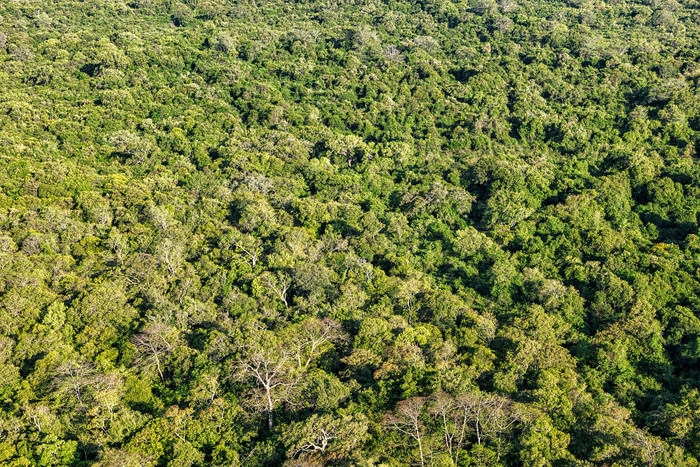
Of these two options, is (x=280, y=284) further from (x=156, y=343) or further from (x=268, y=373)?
(x=268, y=373)

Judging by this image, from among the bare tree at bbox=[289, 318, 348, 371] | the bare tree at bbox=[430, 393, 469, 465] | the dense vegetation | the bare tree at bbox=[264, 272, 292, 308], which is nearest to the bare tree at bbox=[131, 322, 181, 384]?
the dense vegetation

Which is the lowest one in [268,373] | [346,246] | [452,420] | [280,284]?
[280,284]

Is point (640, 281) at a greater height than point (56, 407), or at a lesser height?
greater

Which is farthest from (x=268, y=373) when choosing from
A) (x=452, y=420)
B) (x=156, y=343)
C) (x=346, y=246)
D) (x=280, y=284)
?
(x=346, y=246)

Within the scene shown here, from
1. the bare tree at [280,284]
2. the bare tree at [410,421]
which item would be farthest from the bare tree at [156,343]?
the bare tree at [410,421]

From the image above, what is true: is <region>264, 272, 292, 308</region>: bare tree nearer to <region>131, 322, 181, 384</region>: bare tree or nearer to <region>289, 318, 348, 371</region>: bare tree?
<region>289, 318, 348, 371</region>: bare tree

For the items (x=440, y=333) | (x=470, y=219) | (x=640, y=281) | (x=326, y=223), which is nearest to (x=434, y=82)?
(x=470, y=219)

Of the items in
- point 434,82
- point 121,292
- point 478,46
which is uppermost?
point 478,46

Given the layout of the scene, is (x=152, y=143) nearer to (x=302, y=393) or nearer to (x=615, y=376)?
(x=302, y=393)
